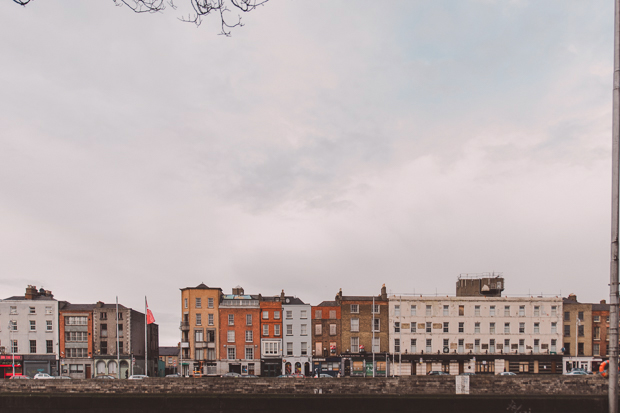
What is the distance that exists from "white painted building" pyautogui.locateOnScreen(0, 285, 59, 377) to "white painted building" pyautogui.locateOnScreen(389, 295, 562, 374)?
4135cm

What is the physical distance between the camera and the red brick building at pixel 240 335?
197 ft

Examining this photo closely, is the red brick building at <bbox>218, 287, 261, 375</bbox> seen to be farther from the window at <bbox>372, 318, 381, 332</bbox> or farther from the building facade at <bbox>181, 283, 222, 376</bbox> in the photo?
the window at <bbox>372, 318, 381, 332</bbox>

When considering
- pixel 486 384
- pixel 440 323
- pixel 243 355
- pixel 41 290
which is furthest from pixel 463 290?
pixel 41 290

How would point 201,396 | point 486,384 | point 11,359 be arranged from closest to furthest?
point 201,396 < point 486,384 < point 11,359

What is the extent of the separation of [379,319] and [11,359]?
1738 inches

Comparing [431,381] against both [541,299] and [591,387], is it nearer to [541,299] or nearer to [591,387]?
[591,387]

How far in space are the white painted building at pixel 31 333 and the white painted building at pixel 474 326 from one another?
4135 centimetres

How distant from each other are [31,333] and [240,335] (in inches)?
998

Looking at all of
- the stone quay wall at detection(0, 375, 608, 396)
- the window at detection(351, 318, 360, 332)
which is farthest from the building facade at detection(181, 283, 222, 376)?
the stone quay wall at detection(0, 375, 608, 396)

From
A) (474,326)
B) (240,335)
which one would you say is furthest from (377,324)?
(240,335)

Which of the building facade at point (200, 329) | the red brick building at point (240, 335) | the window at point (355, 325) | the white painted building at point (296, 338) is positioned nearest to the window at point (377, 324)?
the window at point (355, 325)

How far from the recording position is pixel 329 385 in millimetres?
33406

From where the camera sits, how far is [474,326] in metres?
61.5

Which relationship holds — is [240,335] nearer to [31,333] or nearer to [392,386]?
[31,333]
